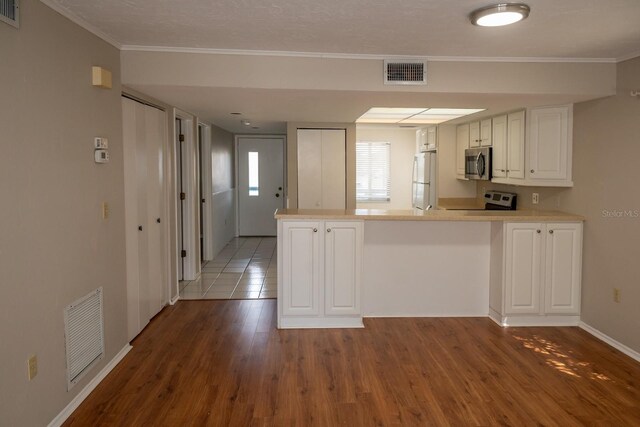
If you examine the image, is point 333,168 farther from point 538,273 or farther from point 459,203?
point 538,273

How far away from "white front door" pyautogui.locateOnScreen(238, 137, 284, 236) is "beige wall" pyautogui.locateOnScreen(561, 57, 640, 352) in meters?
5.79

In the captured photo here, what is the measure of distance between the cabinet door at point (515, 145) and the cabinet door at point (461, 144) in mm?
1270

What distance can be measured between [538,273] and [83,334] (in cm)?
361

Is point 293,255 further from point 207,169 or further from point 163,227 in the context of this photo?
point 207,169

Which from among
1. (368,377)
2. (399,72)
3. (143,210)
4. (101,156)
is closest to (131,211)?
(143,210)

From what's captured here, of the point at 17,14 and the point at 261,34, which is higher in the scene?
the point at 261,34

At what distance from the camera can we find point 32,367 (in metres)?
2.31

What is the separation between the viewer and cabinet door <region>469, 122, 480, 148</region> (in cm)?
589

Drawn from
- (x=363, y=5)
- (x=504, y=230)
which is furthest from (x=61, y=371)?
(x=504, y=230)

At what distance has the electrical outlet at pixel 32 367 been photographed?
2.29 meters

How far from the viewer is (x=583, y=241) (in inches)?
164

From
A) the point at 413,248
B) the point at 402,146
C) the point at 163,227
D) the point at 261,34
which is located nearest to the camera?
the point at 261,34

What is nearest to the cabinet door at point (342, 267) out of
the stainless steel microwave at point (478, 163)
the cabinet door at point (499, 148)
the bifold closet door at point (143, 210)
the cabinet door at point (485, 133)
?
the bifold closet door at point (143, 210)

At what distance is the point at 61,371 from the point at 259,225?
6710 mm
